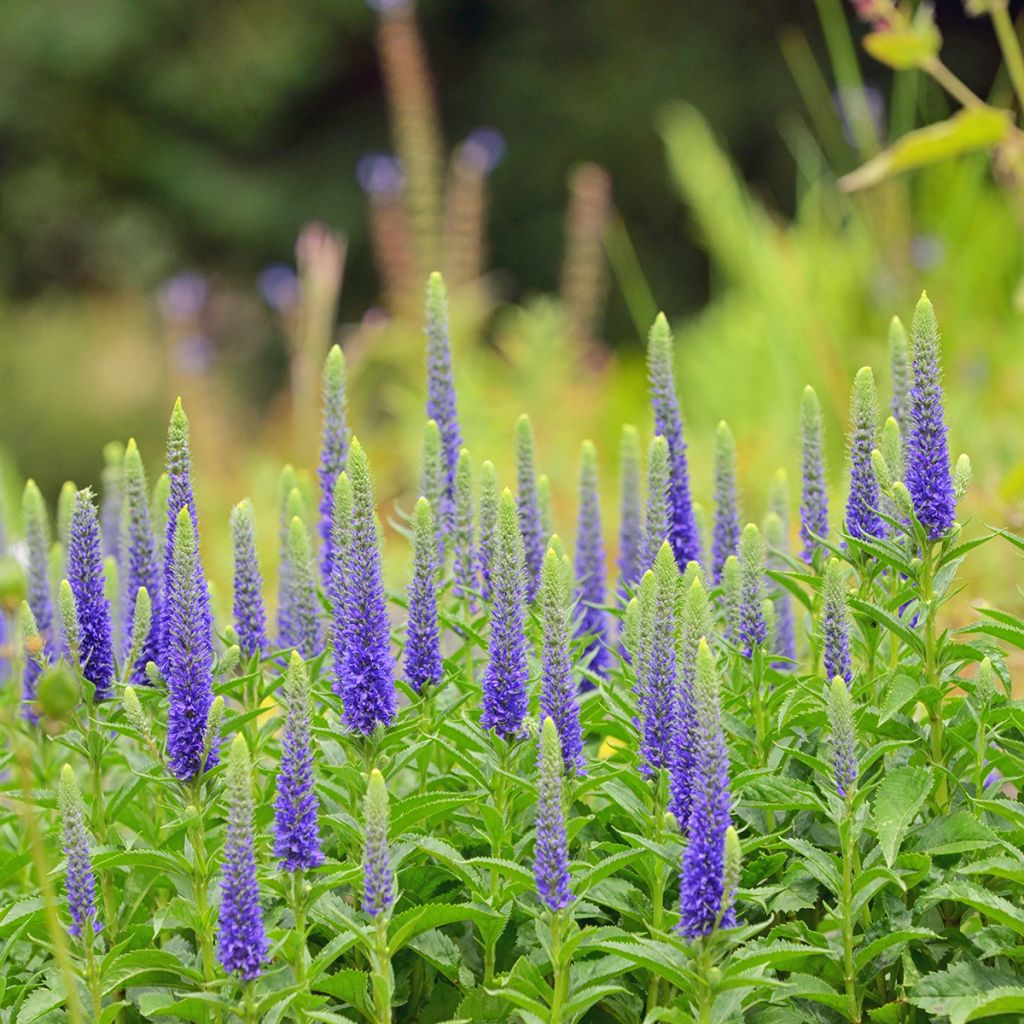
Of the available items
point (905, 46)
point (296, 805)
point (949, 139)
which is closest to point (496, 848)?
point (296, 805)

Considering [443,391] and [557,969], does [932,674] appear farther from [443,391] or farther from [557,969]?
[443,391]

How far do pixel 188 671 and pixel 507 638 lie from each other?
0.53 m

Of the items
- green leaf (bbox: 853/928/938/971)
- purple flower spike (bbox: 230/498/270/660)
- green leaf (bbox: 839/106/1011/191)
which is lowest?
green leaf (bbox: 853/928/938/971)

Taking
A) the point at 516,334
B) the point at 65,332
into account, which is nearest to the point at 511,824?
the point at 516,334

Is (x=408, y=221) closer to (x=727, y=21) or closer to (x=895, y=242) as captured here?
(x=895, y=242)

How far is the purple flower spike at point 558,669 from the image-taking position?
213cm

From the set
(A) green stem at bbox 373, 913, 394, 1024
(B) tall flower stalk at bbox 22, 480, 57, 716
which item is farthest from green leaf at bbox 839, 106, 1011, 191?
(A) green stem at bbox 373, 913, 394, 1024

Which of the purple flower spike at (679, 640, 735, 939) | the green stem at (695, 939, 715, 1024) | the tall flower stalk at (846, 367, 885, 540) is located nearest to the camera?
the purple flower spike at (679, 640, 735, 939)

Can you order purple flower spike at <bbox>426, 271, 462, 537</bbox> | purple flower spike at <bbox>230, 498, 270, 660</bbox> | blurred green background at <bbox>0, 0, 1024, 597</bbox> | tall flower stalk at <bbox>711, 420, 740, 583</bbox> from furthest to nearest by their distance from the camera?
blurred green background at <bbox>0, 0, 1024, 597</bbox>
purple flower spike at <bbox>426, 271, 462, 537</bbox>
tall flower stalk at <bbox>711, 420, 740, 583</bbox>
purple flower spike at <bbox>230, 498, 270, 660</bbox>

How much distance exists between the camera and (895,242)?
7.61 meters

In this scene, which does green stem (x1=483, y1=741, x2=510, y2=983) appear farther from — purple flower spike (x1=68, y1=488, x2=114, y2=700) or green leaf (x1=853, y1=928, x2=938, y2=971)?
purple flower spike (x1=68, y1=488, x2=114, y2=700)

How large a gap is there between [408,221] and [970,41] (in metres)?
10.3

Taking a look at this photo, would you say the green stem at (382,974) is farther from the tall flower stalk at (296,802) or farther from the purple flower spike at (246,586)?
the purple flower spike at (246,586)

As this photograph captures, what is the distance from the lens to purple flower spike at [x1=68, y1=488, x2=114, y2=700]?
255cm
